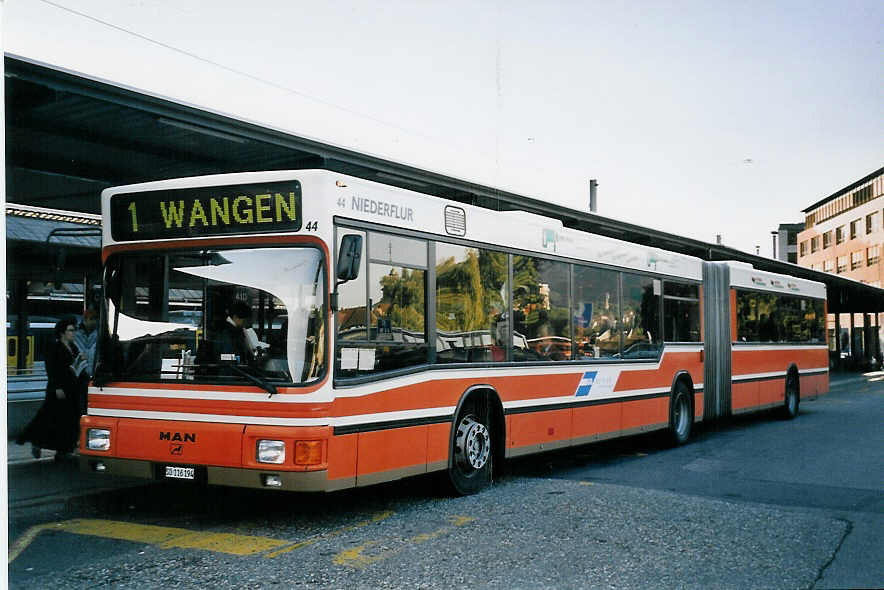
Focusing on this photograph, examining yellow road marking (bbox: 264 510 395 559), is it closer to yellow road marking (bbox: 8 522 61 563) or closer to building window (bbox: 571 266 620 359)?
yellow road marking (bbox: 8 522 61 563)

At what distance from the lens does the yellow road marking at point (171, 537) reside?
21.4 feet

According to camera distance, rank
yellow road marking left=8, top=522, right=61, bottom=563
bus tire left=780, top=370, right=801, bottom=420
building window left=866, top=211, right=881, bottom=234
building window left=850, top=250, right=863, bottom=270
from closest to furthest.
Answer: yellow road marking left=8, top=522, right=61, bottom=563, bus tire left=780, top=370, right=801, bottom=420, building window left=866, top=211, right=881, bottom=234, building window left=850, top=250, right=863, bottom=270

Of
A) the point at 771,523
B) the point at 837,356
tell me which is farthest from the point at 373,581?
the point at 837,356

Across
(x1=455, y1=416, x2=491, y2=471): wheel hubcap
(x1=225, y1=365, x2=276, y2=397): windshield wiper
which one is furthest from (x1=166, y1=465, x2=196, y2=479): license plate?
(x1=455, y1=416, x2=491, y2=471): wheel hubcap

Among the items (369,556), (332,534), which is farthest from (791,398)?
(369,556)

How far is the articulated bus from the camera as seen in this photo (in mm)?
6906

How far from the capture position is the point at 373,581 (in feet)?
18.5

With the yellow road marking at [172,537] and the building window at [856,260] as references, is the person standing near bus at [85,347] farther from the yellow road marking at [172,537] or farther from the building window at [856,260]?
the building window at [856,260]

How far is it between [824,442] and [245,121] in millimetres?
9831

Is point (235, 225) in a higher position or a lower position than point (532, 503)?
higher

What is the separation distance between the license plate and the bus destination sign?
6.13 feet

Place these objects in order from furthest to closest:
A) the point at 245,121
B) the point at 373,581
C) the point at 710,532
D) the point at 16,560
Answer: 1. the point at 245,121
2. the point at 710,532
3. the point at 16,560
4. the point at 373,581

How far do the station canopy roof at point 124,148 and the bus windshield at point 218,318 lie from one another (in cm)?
274

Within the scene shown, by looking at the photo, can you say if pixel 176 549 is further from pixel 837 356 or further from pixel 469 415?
pixel 837 356
